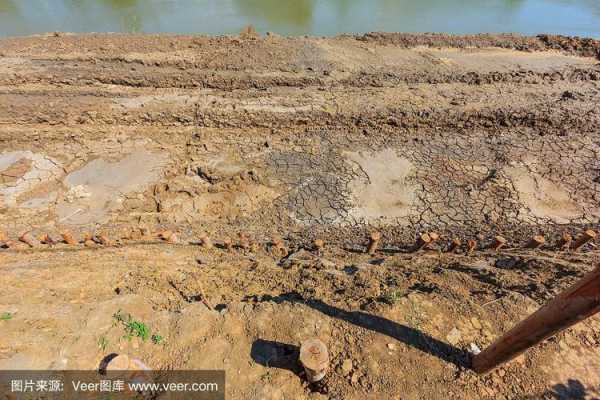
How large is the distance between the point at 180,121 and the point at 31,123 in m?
3.11

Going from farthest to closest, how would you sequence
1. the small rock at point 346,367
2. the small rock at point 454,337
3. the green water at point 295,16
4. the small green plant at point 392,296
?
the green water at point 295,16 < the small green plant at point 392,296 < the small rock at point 454,337 < the small rock at point 346,367

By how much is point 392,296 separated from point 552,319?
1.45m

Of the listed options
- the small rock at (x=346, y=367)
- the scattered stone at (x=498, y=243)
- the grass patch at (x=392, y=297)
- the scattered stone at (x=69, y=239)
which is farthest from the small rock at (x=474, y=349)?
the scattered stone at (x=69, y=239)

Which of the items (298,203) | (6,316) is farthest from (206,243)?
(6,316)

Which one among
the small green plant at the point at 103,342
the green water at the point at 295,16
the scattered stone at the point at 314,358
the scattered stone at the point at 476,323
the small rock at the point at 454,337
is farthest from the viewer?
the green water at the point at 295,16

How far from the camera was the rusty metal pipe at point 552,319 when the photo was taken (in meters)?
1.80

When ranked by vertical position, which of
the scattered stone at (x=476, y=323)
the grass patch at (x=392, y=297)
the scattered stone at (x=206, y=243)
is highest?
the scattered stone at (x=206, y=243)

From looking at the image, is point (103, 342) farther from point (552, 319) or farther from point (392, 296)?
point (552, 319)

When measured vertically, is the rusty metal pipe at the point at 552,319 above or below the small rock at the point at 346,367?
above

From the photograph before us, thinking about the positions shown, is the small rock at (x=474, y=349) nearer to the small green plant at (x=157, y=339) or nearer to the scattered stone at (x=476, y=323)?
the scattered stone at (x=476, y=323)

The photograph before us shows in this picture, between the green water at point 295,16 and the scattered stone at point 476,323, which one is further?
the green water at point 295,16

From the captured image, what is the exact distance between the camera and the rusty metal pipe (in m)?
1.80

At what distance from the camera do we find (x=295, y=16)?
13.6m

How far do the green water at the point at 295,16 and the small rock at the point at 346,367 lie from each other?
12.2m
